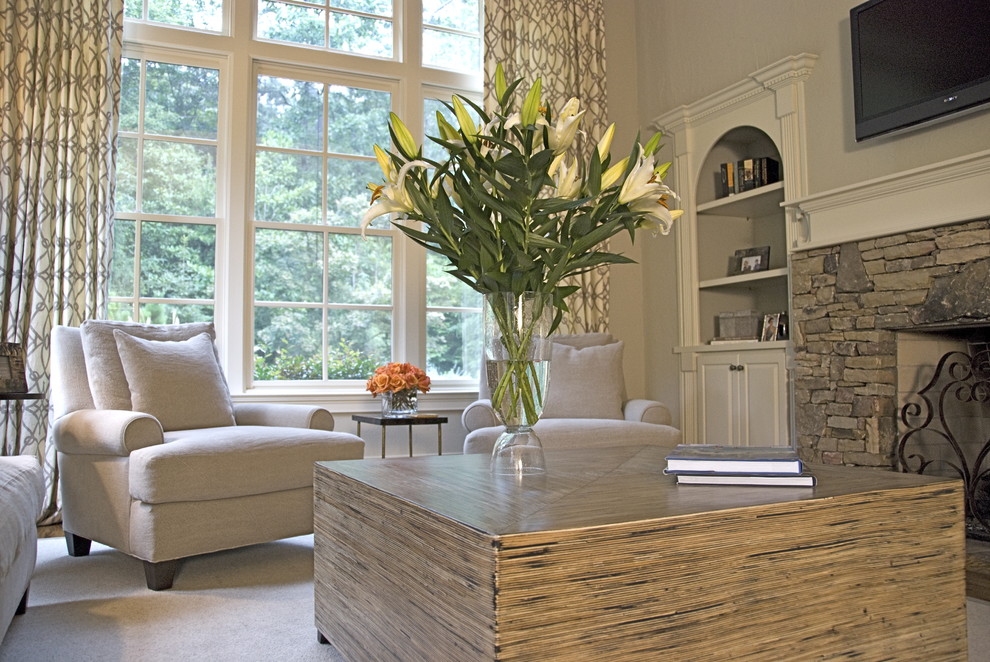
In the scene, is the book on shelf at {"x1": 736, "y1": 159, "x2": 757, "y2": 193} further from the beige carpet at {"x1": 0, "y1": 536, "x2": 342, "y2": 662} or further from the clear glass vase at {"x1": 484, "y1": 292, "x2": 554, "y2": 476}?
the clear glass vase at {"x1": 484, "y1": 292, "x2": 554, "y2": 476}

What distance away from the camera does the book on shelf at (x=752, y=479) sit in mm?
1433

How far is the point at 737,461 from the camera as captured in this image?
4.87 feet

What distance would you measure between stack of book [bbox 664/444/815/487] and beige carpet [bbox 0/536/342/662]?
Result: 99 cm

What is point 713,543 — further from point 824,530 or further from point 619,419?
point 619,419

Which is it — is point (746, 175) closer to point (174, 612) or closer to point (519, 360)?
point (519, 360)

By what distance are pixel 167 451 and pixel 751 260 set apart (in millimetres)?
3298

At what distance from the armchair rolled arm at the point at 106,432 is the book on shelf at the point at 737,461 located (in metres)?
1.84

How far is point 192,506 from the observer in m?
2.63

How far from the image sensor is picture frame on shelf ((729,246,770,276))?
14.8ft

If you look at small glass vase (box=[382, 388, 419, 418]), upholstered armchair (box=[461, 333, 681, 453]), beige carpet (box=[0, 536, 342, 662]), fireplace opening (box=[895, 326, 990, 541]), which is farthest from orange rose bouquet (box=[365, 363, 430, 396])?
fireplace opening (box=[895, 326, 990, 541])

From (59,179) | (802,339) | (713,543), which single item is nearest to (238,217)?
(59,179)

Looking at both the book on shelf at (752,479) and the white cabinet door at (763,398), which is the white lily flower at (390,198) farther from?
the white cabinet door at (763,398)

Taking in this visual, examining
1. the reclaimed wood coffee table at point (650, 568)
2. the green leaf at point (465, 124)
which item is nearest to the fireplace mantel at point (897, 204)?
the reclaimed wood coffee table at point (650, 568)

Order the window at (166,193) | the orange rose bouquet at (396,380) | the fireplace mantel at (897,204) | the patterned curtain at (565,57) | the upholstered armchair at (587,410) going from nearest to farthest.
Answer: the fireplace mantel at (897,204)
the upholstered armchair at (587,410)
the orange rose bouquet at (396,380)
the window at (166,193)
the patterned curtain at (565,57)
